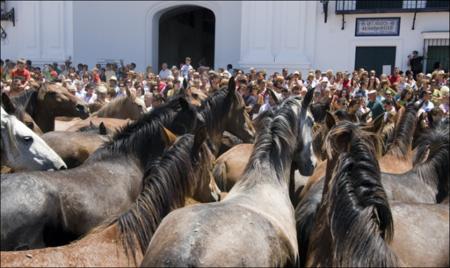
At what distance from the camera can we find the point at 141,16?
23984 millimetres

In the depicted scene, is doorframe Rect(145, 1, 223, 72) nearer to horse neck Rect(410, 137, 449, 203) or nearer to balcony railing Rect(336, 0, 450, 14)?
balcony railing Rect(336, 0, 450, 14)

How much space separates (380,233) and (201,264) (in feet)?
3.14

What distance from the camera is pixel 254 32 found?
2148 centimetres

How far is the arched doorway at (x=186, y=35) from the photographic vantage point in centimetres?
2727

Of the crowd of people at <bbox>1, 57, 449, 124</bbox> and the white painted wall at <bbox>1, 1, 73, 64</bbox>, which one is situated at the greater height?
the white painted wall at <bbox>1, 1, 73, 64</bbox>

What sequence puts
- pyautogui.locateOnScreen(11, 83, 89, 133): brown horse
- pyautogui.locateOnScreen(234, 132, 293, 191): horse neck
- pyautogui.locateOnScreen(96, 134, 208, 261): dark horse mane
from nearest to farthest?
1. pyautogui.locateOnScreen(96, 134, 208, 261): dark horse mane
2. pyautogui.locateOnScreen(234, 132, 293, 191): horse neck
3. pyautogui.locateOnScreen(11, 83, 89, 133): brown horse

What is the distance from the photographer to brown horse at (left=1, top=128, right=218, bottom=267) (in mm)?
3152

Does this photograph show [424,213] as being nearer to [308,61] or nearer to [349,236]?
[349,236]

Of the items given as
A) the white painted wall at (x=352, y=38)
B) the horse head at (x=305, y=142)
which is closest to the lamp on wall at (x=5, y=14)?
the white painted wall at (x=352, y=38)

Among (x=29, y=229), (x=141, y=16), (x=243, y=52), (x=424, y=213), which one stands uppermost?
(x=141, y=16)

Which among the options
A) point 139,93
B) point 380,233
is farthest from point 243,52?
point 380,233

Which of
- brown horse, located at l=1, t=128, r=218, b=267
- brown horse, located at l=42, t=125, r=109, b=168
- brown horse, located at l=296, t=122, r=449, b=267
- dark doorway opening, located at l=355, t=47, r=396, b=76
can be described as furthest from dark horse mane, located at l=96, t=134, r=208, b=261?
dark doorway opening, located at l=355, t=47, r=396, b=76

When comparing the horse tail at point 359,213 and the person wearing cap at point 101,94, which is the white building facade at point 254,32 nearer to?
the person wearing cap at point 101,94

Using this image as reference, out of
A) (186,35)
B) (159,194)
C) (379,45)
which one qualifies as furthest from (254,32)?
(159,194)
